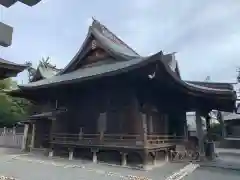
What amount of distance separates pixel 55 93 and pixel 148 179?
8.51 meters

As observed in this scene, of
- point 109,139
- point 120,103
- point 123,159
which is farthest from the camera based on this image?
point 120,103

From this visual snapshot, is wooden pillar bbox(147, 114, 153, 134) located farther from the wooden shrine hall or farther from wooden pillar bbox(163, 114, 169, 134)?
wooden pillar bbox(163, 114, 169, 134)

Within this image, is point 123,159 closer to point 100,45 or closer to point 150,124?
point 150,124

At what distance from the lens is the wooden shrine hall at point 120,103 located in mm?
9727

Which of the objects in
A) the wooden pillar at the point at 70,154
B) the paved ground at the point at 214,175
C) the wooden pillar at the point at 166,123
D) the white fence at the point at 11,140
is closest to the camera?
the paved ground at the point at 214,175

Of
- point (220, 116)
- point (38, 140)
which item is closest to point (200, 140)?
point (38, 140)

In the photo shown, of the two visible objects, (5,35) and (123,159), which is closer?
(5,35)

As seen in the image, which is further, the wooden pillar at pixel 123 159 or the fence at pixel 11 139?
the fence at pixel 11 139

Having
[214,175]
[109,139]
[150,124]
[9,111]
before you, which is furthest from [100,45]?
[9,111]

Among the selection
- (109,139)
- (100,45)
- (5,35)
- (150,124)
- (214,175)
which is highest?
(100,45)

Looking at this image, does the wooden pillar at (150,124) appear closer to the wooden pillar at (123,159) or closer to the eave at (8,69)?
the wooden pillar at (123,159)

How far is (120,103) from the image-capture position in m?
10.8

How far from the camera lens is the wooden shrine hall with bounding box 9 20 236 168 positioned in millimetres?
9727

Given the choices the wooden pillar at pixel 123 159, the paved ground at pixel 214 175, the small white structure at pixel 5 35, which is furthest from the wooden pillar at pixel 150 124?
the small white structure at pixel 5 35
